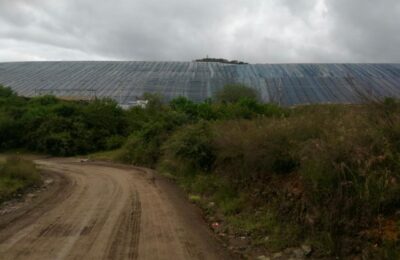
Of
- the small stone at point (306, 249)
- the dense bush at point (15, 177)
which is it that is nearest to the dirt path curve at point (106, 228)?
the dense bush at point (15, 177)

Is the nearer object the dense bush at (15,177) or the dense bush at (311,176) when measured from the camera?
the dense bush at (311,176)

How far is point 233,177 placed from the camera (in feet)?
55.2

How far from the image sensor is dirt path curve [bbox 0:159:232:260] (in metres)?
9.36

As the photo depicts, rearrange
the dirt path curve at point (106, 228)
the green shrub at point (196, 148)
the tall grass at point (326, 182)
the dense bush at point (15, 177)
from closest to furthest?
the tall grass at point (326, 182)
the dirt path curve at point (106, 228)
the dense bush at point (15, 177)
the green shrub at point (196, 148)

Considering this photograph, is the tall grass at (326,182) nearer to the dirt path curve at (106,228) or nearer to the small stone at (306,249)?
the small stone at (306,249)

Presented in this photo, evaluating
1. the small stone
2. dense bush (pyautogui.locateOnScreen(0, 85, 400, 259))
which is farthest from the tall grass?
the small stone

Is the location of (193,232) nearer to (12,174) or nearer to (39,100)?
(12,174)

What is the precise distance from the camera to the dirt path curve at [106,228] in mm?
9359

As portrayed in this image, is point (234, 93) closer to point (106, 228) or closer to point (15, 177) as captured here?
point (15, 177)

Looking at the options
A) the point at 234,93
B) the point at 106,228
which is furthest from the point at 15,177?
the point at 234,93

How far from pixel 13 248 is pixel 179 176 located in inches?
629

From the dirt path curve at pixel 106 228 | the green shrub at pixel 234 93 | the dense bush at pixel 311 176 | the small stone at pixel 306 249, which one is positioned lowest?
the dirt path curve at pixel 106 228

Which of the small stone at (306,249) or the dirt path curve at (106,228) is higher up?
the small stone at (306,249)

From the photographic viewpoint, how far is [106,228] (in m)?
11.6
